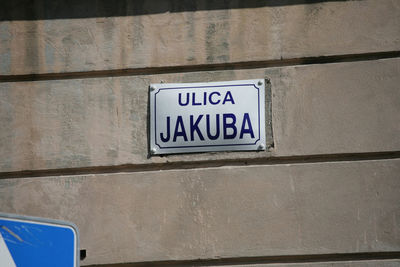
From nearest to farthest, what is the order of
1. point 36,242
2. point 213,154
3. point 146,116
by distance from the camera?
point 36,242
point 213,154
point 146,116

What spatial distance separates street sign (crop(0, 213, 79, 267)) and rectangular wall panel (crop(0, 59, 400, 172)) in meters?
0.87

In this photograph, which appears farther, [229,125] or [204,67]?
[204,67]

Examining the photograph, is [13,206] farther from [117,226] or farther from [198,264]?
[198,264]

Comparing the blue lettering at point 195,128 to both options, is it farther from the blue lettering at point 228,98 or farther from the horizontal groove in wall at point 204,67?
the horizontal groove in wall at point 204,67

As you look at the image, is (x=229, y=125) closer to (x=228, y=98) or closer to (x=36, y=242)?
(x=228, y=98)

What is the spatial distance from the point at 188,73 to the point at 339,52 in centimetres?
92

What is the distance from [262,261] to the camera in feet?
14.8

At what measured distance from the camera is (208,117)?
15.4 ft

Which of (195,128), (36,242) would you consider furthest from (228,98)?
(36,242)

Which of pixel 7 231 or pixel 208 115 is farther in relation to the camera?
pixel 208 115

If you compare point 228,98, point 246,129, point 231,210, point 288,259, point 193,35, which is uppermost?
point 193,35

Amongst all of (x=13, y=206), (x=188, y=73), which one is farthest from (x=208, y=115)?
(x=13, y=206)

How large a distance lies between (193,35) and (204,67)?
22 centimetres

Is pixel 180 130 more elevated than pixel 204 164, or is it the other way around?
pixel 180 130
